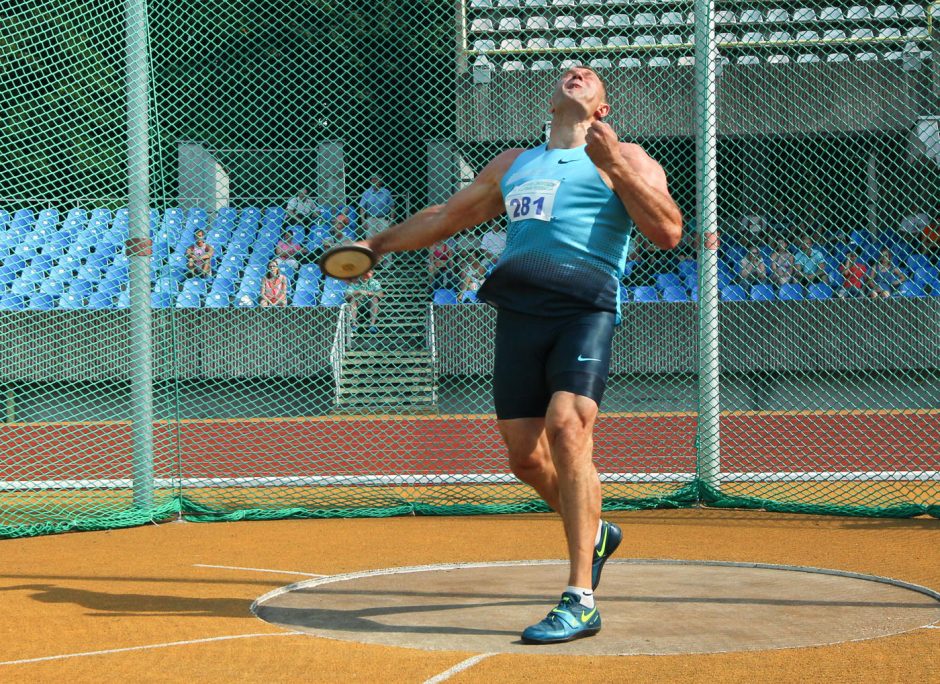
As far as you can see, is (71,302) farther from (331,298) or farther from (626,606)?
(626,606)

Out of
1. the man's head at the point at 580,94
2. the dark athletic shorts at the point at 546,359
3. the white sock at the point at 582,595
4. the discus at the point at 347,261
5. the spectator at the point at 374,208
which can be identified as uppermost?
the spectator at the point at 374,208

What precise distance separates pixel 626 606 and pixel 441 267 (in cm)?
943

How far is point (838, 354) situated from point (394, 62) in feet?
22.7

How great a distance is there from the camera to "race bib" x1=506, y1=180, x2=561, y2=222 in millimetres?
4730

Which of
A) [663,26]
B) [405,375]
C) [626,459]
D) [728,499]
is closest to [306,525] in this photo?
[728,499]

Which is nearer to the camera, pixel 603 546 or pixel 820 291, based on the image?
pixel 603 546

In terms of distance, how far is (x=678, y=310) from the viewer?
48.6 feet

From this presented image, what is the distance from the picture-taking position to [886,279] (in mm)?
14695

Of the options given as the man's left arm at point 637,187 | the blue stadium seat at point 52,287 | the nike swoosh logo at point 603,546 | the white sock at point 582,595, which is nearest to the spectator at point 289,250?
the blue stadium seat at point 52,287

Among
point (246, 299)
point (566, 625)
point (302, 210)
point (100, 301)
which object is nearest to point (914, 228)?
point (302, 210)

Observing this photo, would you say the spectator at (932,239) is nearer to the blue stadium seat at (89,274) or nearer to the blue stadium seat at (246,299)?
the blue stadium seat at (246,299)

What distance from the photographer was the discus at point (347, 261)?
4840mm

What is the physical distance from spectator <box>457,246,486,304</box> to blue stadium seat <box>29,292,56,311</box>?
16.9 ft

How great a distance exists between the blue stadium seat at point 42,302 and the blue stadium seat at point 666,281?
7.83m
